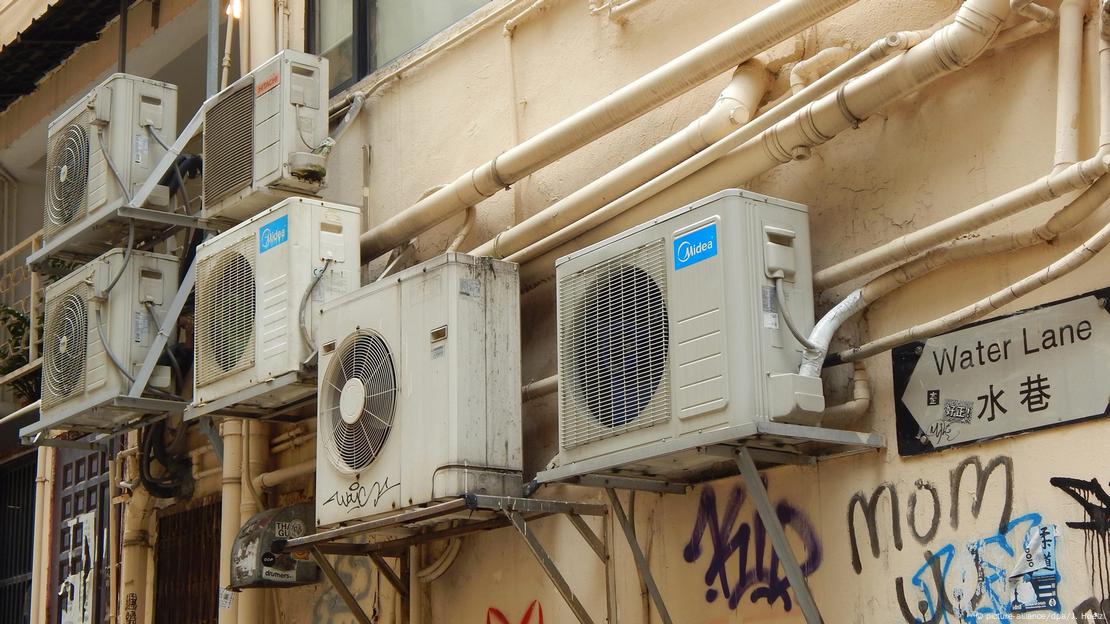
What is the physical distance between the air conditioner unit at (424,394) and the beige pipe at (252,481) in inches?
71.7

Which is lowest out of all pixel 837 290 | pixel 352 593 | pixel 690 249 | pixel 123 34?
pixel 352 593

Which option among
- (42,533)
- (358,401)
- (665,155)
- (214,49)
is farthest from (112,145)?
(665,155)

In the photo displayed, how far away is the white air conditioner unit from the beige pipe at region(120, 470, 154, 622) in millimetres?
1146

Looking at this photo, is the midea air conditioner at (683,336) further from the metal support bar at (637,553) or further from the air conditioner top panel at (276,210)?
the air conditioner top panel at (276,210)

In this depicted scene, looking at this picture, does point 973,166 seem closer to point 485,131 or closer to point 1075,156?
point 1075,156

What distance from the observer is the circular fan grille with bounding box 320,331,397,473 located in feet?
21.9

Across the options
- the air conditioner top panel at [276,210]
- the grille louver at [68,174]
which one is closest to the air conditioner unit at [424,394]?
the air conditioner top panel at [276,210]

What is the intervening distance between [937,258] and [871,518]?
3.25ft

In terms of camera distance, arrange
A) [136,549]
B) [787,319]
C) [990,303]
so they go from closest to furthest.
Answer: [990,303]
[787,319]
[136,549]

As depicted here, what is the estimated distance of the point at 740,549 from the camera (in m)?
5.94

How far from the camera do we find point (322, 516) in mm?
6879

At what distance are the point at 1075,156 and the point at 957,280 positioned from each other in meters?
0.65

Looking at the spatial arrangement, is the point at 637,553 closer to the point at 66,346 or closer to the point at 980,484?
the point at 980,484

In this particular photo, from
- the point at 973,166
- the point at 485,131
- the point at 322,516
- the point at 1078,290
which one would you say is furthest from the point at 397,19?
the point at 1078,290
